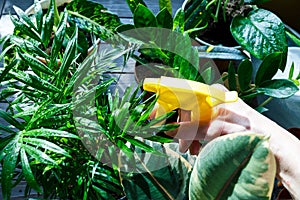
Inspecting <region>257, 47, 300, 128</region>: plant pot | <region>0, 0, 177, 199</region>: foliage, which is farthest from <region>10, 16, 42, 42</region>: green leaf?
<region>257, 47, 300, 128</region>: plant pot

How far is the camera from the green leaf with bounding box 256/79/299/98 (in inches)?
28.7

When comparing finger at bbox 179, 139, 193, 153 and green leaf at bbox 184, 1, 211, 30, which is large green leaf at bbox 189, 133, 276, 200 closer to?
finger at bbox 179, 139, 193, 153

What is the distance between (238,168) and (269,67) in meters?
0.40

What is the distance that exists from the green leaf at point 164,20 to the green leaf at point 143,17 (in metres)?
0.02

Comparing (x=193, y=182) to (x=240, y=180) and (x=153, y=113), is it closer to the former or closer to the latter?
(x=240, y=180)

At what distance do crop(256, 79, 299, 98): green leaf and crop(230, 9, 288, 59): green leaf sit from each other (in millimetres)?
96

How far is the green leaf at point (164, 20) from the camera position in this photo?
771mm

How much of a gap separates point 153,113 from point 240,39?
31 cm

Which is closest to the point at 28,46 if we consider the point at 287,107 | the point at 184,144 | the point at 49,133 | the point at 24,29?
the point at 24,29

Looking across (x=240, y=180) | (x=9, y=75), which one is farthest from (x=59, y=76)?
(x=240, y=180)

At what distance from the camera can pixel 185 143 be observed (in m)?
0.65

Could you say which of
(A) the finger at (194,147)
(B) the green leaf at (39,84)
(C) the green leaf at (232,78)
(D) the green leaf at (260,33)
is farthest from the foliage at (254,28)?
(B) the green leaf at (39,84)

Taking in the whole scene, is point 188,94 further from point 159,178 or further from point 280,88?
point 280,88

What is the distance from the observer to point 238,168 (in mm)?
389
